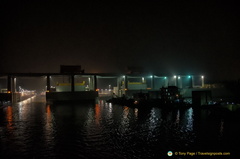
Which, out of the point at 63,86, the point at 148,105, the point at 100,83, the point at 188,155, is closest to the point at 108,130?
the point at 188,155

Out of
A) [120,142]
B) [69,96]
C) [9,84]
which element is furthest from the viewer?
[69,96]

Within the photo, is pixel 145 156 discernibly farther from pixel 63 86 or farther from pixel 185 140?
pixel 63 86

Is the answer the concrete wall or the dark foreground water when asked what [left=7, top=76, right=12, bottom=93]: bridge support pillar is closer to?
the concrete wall

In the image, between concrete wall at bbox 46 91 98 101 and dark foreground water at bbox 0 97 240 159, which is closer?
dark foreground water at bbox 0 97 240 159

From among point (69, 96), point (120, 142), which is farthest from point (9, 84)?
point (120, 142)

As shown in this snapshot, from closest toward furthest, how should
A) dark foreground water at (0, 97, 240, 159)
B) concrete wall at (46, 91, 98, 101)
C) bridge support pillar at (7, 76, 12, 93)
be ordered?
dark foreground water at (0, 97, 240, 159) < bridge support pillar at (7, 76, 12, 93) < concrete wall at (46, 91, 98, 101)

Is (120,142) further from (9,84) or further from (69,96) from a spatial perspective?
(9,84)

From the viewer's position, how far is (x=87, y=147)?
12766 mm

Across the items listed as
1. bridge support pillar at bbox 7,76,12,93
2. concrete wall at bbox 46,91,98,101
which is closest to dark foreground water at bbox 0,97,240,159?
concrete wall at bbox 46,91,98,101

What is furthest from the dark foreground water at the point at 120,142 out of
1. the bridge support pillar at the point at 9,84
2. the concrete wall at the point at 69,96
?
the bridge support pillar at the point at 9,84

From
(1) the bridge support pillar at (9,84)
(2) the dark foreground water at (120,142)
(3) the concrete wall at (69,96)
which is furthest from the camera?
(3) the concrete wall at (69,96)

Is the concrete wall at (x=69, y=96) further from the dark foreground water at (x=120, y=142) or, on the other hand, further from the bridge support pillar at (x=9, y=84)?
the dark foreground water at (x=120, y=142)

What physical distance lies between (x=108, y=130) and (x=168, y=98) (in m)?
24.0

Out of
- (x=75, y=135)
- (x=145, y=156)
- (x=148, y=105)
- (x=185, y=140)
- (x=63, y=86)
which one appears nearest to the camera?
(x=145, y=156)
